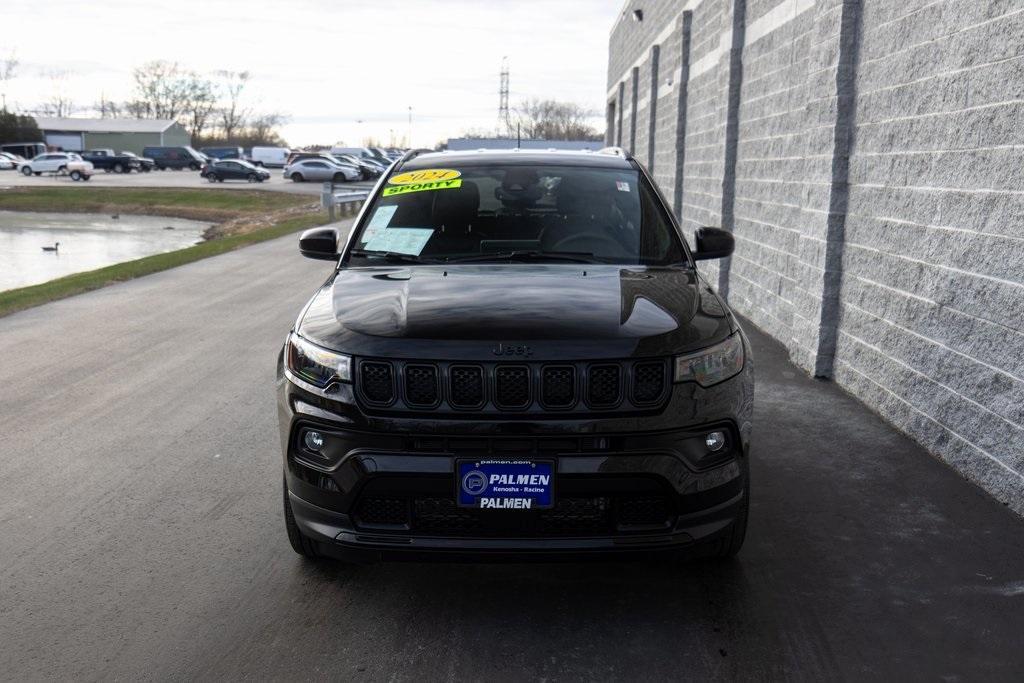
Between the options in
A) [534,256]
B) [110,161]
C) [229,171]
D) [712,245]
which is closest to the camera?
[534,256]

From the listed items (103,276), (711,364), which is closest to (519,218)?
(711,364)

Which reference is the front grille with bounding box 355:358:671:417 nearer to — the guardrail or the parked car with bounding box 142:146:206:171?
the guardrail

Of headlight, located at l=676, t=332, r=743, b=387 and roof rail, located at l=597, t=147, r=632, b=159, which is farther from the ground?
roof rail, located at l=597, t=147, r=632, b=159

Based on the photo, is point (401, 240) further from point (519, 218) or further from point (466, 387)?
point (466, 387)

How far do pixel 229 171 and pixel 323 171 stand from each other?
587 cm

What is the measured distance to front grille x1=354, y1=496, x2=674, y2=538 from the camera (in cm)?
349

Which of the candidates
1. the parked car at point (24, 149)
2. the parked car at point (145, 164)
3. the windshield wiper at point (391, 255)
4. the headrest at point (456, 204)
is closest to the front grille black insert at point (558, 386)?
the windshield wiper at point (391, 255)

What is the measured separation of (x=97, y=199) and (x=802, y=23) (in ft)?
135

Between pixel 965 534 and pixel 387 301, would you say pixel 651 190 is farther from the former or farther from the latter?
pixel 965 534

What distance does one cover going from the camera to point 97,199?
1746 inches

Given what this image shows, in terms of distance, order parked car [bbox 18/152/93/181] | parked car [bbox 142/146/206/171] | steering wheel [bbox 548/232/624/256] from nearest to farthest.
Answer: steering wheel [bbox 548/232/624/256], parked car [bbox 18/152/93/181], parked car [bbox 142/146/206/171]

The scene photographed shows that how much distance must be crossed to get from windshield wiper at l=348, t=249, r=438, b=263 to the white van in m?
87.6

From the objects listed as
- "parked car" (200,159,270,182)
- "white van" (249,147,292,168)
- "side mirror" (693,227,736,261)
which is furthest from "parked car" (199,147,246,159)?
"side mirror" (693,227,736,261)

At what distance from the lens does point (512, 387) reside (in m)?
3.47
